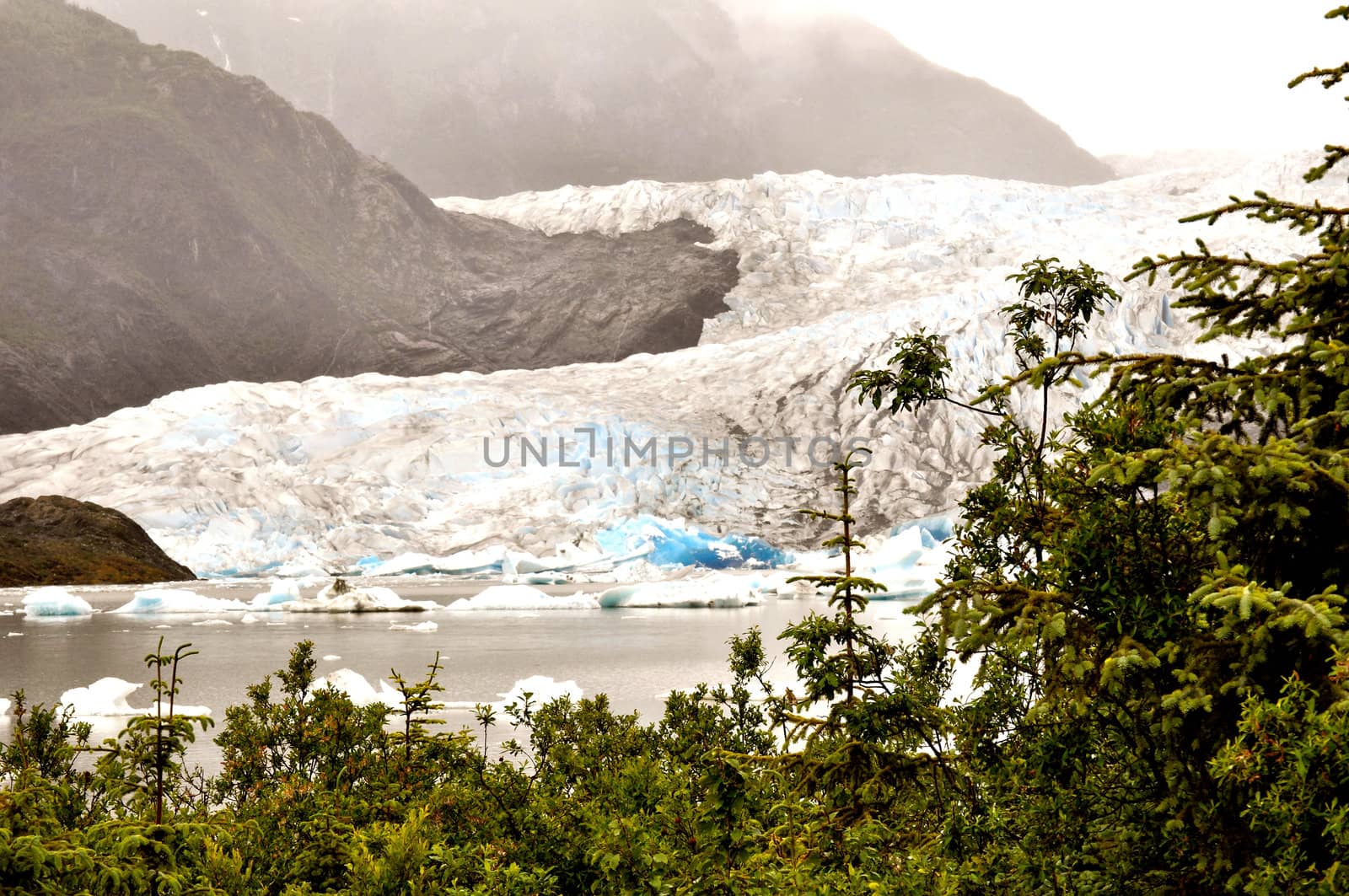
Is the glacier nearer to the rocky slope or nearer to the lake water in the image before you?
the rocky slope

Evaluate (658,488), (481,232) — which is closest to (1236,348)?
(658,488)

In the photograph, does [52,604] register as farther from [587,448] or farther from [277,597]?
[587,448]

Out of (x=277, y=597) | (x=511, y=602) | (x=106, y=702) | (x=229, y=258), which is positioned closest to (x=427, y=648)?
(x=106, y=702)

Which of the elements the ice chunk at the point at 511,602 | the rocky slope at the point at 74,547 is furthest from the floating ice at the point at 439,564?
the ice chunk at the point at 511,602

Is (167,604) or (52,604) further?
(167,604)

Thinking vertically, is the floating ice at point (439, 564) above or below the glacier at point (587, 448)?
below

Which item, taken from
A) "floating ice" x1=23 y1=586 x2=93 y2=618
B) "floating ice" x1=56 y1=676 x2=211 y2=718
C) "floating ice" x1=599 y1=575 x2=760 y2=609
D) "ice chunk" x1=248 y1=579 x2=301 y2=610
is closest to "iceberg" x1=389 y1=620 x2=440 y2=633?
"ice chunk" x1=248 y1=579 x2=301 y2=610

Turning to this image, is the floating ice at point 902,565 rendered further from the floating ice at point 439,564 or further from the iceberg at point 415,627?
the floating ice at point 439,564
